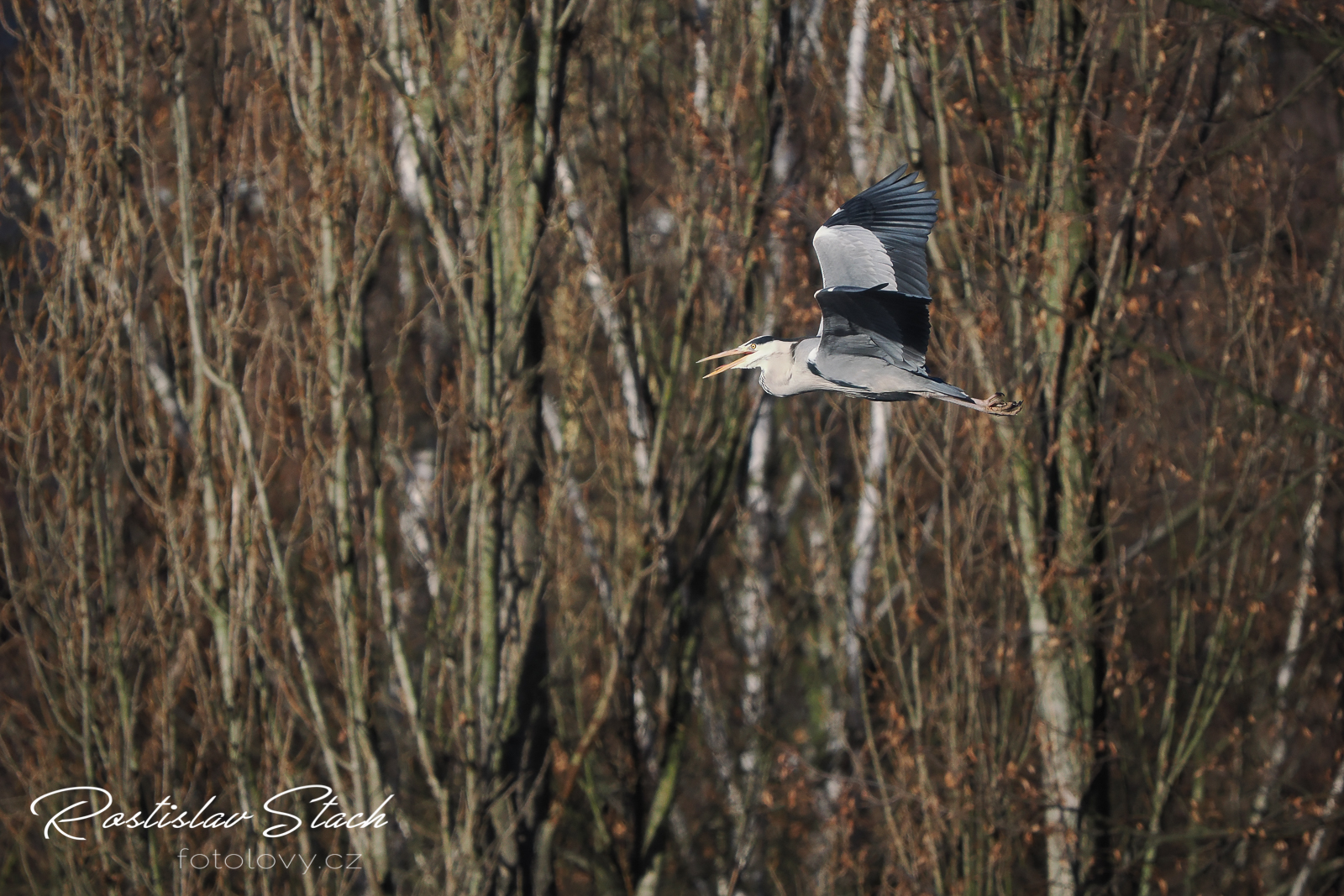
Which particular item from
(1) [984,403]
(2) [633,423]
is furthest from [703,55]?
(1) [984,403]

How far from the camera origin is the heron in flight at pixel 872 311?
331cm

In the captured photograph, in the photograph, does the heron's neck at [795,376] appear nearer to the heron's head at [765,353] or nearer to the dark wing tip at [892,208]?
the heron's head at [765,353]

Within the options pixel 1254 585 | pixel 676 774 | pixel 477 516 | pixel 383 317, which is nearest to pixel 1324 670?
pixel 1254 585

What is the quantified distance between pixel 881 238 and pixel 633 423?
390 cm

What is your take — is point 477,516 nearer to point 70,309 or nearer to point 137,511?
point 70,309

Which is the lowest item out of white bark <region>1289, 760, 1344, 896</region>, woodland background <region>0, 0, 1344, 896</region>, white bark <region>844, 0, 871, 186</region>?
white bark <region>1289, 760, 1344, 896</region>

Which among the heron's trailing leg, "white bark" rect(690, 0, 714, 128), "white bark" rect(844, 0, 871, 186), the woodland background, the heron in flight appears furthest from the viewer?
"white bark" rect(690, 0, 714, 128)

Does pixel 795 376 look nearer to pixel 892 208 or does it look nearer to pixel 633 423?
pixel 892 208

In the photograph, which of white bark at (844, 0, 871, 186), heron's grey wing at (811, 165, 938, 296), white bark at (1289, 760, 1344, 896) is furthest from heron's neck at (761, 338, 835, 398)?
white bark at (1289, 760, 1344, 896)

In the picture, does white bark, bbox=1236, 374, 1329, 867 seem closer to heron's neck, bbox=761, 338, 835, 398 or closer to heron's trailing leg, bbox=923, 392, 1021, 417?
heron's trailing leg, bbox=923, 392, 1021, 417

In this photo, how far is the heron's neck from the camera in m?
3.44

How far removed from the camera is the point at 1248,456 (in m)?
6.25

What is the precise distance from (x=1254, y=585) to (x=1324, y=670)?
306 centimetres

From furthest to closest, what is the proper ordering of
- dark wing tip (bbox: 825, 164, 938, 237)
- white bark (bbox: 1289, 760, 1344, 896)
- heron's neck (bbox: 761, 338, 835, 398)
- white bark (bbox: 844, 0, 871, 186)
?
white bark (bbox: 844, 0, 871, 186) → white bark (bbox: 1289, 760, 1344, 896) → dark wing tip (bbox: 825, 164, 938, 237) → heron's neck (bbox: 761, 338, 835, 398)
